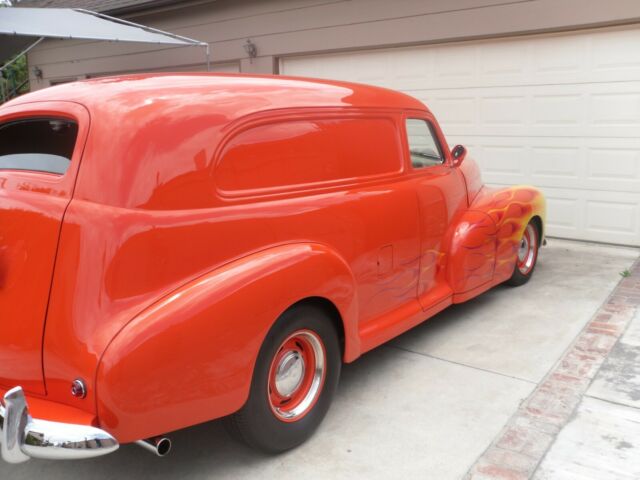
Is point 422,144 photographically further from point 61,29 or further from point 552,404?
point 61,29

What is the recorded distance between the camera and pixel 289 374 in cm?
282

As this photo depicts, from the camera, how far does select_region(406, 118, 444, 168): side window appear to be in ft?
13.1

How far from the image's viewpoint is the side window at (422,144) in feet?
13.1

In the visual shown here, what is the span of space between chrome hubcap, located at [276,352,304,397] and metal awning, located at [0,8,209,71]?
22.9ft

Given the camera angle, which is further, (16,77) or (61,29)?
(16,77)

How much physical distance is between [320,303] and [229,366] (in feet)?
2.32

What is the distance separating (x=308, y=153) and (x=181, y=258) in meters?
1.02

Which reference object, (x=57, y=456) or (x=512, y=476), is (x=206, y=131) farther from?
(x=512, y=476)

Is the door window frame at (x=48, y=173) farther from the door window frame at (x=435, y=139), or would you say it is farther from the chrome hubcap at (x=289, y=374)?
the door window frame at (x=435, y=139)

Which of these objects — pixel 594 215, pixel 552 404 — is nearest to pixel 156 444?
pixel 552 404

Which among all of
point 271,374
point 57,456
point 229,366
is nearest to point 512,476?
point 271,374

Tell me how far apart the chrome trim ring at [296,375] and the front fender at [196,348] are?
273 millimetres

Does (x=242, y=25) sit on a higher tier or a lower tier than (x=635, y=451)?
higher

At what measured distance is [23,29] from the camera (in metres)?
7.81
